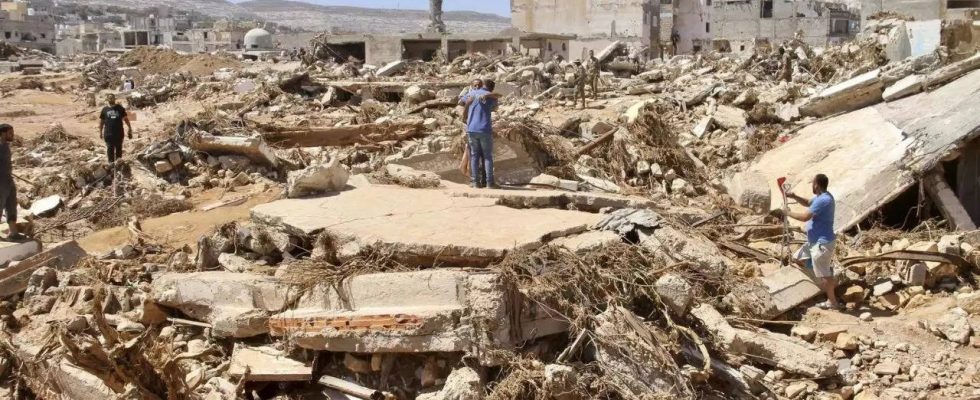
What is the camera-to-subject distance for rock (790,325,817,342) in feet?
18.1

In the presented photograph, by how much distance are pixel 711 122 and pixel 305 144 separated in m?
5.97

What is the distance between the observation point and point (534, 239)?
5.05m

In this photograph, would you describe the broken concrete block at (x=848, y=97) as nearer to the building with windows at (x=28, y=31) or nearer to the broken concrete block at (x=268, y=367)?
the broken concrete block at (x=268, y=367)

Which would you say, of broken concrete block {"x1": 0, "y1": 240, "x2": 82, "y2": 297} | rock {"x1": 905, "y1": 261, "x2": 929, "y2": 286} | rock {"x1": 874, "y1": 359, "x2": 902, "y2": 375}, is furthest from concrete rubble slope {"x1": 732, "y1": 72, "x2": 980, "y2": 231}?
broken concrete block {"x1": 0, "y1": 240, "x2": 82, "y2": 297}

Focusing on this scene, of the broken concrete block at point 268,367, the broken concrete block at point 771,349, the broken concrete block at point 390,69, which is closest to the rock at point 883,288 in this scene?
the broken concrete block at point 771,349

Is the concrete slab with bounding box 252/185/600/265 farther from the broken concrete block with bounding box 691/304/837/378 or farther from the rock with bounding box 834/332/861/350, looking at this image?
the rock with bounding box 834/332/861/350

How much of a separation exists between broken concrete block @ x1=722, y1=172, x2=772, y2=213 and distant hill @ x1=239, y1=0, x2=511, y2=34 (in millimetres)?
125431

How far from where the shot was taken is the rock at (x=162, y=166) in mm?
10500

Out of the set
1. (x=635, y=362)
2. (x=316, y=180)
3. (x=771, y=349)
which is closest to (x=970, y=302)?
(x=771, y=349)

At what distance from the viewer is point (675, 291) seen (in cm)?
472

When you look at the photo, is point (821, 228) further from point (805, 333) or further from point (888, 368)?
point (888, 368)

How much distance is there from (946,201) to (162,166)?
886cm

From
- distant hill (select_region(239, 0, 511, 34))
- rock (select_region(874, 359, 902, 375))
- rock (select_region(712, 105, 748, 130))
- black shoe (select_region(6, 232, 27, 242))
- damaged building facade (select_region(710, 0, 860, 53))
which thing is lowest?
rock (select_region(874, 359, 902, 375))

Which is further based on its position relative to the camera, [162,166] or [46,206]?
[162,166]
